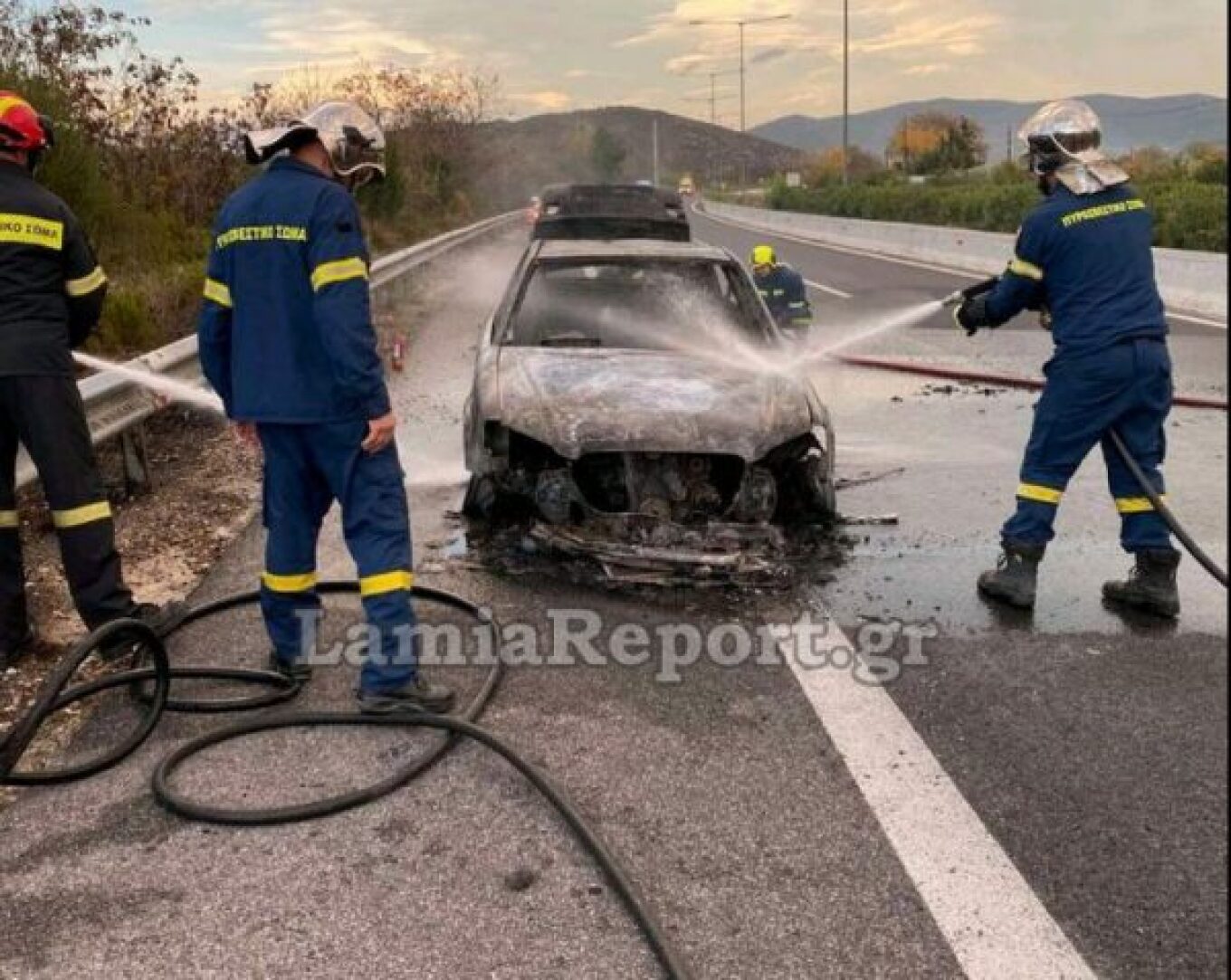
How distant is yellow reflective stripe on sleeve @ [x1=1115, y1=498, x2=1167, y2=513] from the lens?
4551 mm

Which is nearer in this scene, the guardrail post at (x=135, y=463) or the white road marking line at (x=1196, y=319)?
the guardrail post at (x=135, y=463)

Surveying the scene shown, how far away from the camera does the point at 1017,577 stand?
455cm

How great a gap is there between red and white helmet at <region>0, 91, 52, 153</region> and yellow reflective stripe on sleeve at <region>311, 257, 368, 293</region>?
1.29 m

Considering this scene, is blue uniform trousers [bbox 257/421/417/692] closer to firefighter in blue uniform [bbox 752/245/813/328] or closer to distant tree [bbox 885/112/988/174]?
firefighter in blue uniform [bbox 752/245/813/328]

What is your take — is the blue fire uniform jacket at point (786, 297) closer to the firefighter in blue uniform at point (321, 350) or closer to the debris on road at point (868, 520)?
the debris on road at point (868, 520)

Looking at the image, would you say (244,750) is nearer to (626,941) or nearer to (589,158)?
(626,941)

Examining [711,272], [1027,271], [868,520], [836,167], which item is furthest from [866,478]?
[836,167]

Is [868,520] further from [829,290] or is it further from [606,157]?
[606,157]

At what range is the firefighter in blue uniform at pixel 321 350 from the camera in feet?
11.2

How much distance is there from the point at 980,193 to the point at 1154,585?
88.9ft

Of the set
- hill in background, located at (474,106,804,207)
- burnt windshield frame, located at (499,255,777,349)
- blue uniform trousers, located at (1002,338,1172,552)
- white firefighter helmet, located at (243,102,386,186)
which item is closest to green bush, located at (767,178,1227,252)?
burnt windshield frame, located at (499,255,777,349)

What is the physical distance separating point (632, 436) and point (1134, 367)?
2.01 meters

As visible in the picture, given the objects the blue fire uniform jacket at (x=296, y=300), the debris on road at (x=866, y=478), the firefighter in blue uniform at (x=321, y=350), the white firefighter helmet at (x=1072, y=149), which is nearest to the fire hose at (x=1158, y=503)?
the white firefighter helmet at (x=1072, y=149)

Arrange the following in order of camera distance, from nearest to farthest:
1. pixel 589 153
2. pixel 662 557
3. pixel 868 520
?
pixel 662 557 → pixel 868 520 → pixel 589 153
